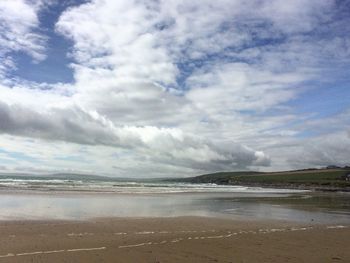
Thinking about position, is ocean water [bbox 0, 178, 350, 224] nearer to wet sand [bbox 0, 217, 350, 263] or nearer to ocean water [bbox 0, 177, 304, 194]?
wet sand [bbox 0, 217, 350, 263]

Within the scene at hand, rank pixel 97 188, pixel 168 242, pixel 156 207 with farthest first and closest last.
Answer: pixel 97 188
pixel 156 207
pixel 168 242

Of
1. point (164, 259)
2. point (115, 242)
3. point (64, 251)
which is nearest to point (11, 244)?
point (64, 251)

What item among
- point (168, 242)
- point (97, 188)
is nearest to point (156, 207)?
point (168, 242)

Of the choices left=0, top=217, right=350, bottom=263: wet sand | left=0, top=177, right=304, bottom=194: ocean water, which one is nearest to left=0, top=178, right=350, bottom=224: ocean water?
left=0, top=217, right=350, bottom=263: wet sand

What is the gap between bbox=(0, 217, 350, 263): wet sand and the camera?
13.2 m

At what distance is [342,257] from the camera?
1390 cm

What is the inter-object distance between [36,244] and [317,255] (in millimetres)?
→ 10364

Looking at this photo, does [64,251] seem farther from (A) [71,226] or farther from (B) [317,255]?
(B) [317,255]

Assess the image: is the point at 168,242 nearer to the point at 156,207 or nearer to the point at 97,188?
the point at 156,207

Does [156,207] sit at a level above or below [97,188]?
below

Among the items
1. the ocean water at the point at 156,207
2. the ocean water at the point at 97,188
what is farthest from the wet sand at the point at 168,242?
the ocean water at the point at 97,188

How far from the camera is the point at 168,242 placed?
1609cm

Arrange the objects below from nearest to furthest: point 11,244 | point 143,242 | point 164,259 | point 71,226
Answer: point 164,259
point 11,244
point 143,242
point 71,226

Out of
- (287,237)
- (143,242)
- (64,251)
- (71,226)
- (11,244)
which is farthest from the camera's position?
(71,226)
